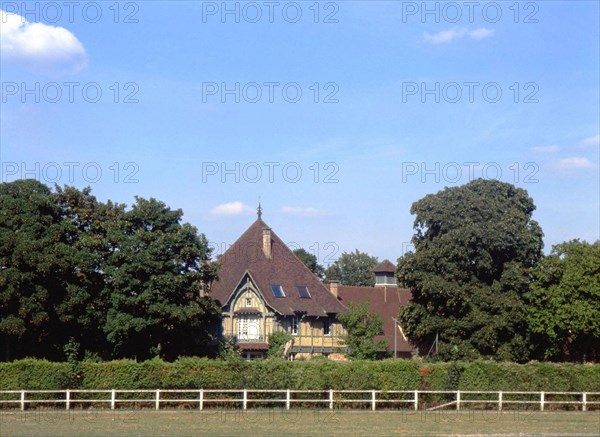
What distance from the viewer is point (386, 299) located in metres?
75.8

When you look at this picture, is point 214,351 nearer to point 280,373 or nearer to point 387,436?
point 280,373

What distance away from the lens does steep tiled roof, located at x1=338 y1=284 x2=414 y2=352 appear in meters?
71.6

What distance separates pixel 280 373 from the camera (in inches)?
1697

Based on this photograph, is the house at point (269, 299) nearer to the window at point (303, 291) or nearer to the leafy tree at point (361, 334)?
the window at point (303, 291)

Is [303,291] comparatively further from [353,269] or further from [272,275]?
[353,269]

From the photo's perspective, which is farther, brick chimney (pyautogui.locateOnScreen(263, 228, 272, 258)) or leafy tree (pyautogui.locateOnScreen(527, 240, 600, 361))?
brick chimney (pyautogui.locateOnScreen(263, 228, 272, 258))

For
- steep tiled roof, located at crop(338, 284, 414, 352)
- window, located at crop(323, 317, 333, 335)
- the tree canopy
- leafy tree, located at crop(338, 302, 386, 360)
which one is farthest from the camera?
steep tiled roof, located at crop(338, 284, 414, 352)

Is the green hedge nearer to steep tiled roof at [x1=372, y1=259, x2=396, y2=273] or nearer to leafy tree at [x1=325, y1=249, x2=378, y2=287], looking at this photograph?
steep tiled roof at [x1=372, y1=259, x2=396, y2=273]

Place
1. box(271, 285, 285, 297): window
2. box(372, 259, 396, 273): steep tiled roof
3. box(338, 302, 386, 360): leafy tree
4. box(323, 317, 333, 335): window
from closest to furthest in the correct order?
box(338, 302, 386, 360): leafy tree → box(271, 285, 285, 297): window → box(323, 317, 333, 335): window → box(372, 259, 396, 273): steep tiled roof

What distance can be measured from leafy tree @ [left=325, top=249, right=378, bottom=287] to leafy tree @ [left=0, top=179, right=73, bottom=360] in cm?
7795

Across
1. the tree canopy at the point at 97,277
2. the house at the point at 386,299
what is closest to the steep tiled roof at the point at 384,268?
the house at the point at 386,299

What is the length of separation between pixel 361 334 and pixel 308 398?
18.4 meters

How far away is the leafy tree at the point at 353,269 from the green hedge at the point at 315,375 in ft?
273

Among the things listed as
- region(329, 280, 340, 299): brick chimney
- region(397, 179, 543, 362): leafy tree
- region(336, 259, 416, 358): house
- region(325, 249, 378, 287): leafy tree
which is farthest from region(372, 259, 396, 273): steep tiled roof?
region(325, 249, 378, 287): leafy tree
